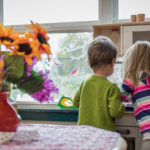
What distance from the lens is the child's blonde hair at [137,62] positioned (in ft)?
5.59

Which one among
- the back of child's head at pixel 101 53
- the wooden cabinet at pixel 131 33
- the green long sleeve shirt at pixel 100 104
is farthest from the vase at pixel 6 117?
the wooden cabinet at pixel 131 33

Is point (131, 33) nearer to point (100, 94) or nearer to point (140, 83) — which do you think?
point (140, 83)

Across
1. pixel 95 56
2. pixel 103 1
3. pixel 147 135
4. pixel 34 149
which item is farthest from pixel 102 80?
pixel 103 1

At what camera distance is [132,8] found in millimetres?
2588

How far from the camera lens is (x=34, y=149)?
2.14 feet

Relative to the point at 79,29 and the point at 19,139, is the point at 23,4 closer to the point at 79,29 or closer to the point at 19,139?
the point at 79,29

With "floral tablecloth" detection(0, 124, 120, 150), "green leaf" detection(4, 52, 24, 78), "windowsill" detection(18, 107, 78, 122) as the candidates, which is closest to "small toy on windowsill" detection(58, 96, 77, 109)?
"windowsill" detection(18, 107, 78, 122)

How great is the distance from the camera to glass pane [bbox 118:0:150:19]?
2.53 m

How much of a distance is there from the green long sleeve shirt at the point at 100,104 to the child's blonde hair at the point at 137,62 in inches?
6.0

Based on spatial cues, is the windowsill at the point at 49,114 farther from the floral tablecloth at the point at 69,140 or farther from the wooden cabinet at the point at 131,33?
the floral tablecloth at the point at 69,140

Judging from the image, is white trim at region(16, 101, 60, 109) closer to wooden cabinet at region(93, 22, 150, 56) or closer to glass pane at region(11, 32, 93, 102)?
glass pane at region(11, 32, 93, 102)

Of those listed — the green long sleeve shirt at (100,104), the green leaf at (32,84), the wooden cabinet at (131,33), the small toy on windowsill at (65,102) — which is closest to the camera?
the green leaf at (32,84)

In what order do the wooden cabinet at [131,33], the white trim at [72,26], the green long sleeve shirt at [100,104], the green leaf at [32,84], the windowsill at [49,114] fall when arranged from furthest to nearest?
the white trim at [72,26]
the windowsill at [49,114]
the wooden cabinet at [131,33]
the green long sleeve shirt at [100,104]
the green leaf at [32,84]

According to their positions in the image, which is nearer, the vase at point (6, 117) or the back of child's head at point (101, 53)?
the vase at point (6, 117)
